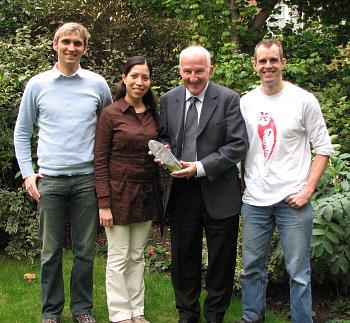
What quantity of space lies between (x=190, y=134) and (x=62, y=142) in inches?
35.8

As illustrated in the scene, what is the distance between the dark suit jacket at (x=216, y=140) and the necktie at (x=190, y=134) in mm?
33

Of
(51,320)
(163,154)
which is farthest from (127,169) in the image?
(51,320)

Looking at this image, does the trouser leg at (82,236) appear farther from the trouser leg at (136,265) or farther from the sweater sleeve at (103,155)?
the trouser leg at (136,265)

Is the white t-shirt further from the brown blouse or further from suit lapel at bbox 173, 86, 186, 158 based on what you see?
the brown blouse

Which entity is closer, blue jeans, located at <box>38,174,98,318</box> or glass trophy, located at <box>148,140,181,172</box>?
glass trophy, located at <box>148,140,181,172</box>

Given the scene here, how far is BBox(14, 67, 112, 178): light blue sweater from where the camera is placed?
12.9 feet

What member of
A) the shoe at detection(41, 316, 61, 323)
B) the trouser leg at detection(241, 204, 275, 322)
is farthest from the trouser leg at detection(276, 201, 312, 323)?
the shoe at detection(41, 316, 61, 323)

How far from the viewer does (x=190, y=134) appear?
392cm

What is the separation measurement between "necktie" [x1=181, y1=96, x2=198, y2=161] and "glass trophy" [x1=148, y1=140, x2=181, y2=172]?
219 mm

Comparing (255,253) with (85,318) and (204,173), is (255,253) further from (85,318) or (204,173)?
(85,318)

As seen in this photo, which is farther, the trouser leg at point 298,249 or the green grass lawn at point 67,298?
the green grass lawn at point 67,298

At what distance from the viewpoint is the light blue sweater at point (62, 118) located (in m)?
3.92

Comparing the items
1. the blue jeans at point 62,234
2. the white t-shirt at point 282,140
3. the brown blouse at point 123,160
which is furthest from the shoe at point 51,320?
the white t-shirt at point 282,140

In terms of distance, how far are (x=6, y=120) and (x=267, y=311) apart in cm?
333
